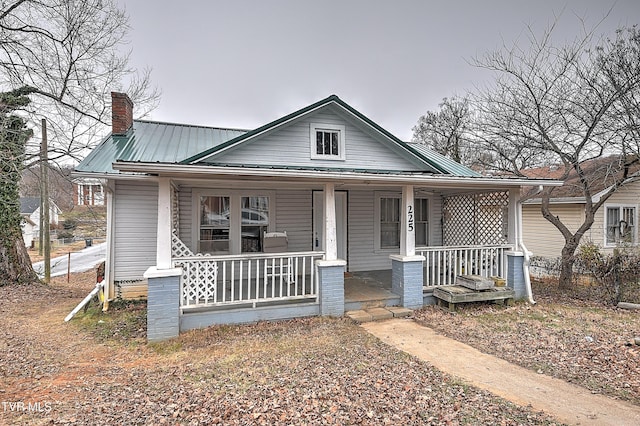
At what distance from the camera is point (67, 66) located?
9.60m

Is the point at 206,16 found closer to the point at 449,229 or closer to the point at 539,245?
the point at 449,229

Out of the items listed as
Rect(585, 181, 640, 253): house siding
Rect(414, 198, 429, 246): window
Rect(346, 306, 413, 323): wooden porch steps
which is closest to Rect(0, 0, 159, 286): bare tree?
Rect(346, 306, 413, 323): wooden porch steps

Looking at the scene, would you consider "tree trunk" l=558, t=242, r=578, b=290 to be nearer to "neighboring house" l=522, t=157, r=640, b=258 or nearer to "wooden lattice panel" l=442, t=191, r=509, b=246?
"wooden lattice panel" l=442, t=191, r=509, b=246

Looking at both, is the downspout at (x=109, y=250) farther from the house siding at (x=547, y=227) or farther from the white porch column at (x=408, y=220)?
Result: the house siding at (x=547, y=227)

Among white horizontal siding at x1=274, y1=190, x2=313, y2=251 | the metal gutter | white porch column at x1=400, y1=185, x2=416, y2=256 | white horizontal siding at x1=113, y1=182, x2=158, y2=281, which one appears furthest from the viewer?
white horizontal siding at x1=274, y1=190, x2=313, y2=251

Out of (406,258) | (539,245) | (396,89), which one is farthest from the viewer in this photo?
(396,89)

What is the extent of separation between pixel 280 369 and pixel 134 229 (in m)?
5.17

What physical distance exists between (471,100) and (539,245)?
22.6 feet

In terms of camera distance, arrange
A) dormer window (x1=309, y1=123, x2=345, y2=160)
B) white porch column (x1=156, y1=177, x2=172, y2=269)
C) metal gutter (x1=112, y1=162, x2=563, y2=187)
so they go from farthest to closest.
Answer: dormer window (x1=309, y1=123, x2=345, y2=160) → white porch column (x1=156, y1=177, x2=172, y2=269) → metal gutter (x1=112, y1=162, x2=563, y2=187)

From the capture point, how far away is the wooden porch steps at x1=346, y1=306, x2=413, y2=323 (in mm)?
6359

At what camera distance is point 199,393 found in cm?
367

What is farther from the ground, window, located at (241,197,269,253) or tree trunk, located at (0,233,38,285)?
window, located at (241,197,269,253)

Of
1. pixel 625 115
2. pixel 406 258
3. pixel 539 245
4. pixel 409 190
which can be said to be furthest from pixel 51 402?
pixel 539 245

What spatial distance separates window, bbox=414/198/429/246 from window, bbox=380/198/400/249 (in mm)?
809
